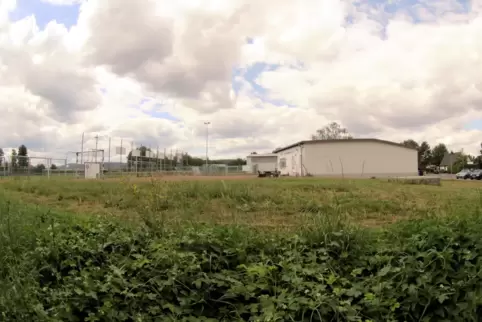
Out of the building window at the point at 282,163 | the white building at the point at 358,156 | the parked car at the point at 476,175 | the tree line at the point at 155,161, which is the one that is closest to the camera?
the tree line at the point at 155,161

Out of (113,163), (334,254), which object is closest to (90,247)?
(334,254)

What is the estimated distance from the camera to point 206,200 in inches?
308

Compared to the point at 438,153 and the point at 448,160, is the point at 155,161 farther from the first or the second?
the point at 438,153

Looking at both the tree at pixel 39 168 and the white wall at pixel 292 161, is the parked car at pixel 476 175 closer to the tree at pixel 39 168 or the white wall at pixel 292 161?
the white wall at pixel 292 161

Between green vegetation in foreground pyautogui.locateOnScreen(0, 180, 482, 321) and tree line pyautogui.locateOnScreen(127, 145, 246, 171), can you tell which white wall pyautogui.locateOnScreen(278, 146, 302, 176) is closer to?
tree line pyautogui.locateOnScreen(127, 145, 246, 171)

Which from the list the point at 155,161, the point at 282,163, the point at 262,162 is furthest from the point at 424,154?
the point at 155,161

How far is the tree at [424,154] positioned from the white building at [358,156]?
4521 cm

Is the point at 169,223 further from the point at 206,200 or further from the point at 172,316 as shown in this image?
the point at 206,200

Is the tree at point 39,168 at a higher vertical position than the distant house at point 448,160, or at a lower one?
lower

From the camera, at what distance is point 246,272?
11.2 feet

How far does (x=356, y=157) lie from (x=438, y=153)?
53878 mm

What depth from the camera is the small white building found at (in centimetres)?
6431

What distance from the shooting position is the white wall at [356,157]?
1576 inches

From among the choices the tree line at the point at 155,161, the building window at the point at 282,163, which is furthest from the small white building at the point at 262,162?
the tree line at the point at 155,161
